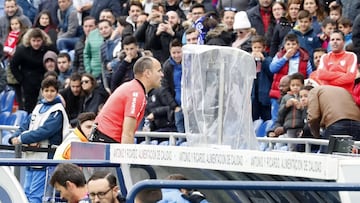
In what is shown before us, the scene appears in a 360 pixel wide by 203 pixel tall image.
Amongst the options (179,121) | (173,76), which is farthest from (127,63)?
(179,121)

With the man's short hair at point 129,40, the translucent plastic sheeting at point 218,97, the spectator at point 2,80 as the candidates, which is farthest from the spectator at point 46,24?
the translucent plastic sheeting at point 218,97

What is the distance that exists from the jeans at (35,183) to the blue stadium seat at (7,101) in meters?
7.49

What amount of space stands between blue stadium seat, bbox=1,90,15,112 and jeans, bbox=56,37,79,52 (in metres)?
1.63

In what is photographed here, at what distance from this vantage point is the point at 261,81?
16.9 meters

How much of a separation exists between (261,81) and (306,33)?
2.87 feet

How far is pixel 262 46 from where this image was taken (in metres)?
16.7

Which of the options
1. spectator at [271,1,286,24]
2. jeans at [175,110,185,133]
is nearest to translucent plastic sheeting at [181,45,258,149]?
jeans at [175,110,185,133]

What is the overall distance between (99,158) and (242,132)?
1055 millimetres

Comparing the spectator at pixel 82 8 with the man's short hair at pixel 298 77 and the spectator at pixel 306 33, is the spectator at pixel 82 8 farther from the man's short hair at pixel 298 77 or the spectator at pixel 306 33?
the man's short hair at pixel 298 77

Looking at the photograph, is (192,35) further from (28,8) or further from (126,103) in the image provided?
(28,8)

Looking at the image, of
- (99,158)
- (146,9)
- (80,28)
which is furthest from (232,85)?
(80,28)

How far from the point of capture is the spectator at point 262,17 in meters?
18.1

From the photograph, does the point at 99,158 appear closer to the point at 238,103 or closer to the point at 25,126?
the point at 238,103

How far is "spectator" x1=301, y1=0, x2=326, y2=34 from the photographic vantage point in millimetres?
17250
